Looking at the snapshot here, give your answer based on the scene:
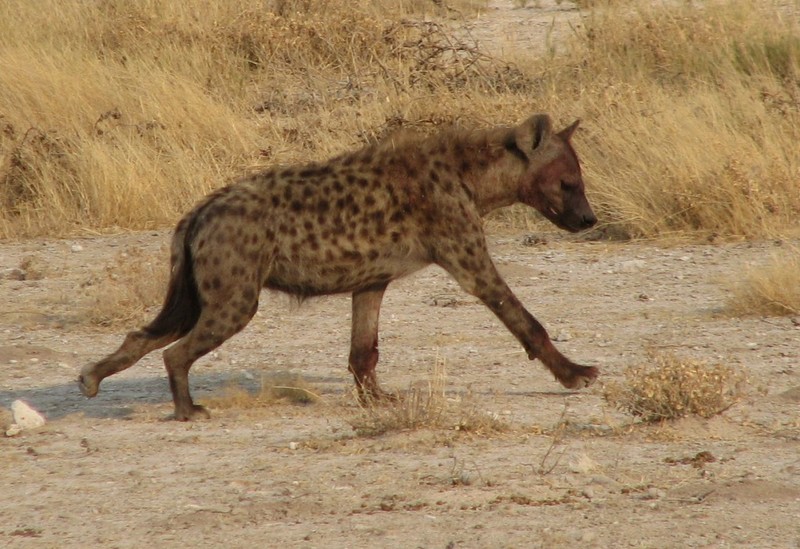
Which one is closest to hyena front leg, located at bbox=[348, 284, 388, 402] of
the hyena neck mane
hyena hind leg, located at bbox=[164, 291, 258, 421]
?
the hyena neck mane

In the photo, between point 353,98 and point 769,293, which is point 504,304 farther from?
point 353,98

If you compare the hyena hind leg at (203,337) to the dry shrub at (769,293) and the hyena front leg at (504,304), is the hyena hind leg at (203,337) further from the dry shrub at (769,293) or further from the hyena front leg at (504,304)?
the dry shrub at (769,293)

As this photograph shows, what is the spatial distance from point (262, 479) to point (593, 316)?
10.8 feet

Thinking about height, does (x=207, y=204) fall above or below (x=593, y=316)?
above

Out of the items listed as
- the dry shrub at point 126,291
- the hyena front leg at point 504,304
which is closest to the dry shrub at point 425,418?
the hyena front leg at point 504,304

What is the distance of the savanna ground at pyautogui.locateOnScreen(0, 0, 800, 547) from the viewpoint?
507cm

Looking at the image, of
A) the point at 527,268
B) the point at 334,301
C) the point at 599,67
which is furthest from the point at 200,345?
the point at 599,67

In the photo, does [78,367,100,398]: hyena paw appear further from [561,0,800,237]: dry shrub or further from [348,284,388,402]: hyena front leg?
[561,0,800,237]: dry shrub

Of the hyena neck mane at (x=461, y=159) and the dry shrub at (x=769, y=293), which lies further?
the dry shrub at (x=769, y=293)

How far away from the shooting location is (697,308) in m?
8.34

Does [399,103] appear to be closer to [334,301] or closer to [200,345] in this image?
[334,301]

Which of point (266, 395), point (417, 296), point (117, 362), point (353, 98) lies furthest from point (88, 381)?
point (353, 98)

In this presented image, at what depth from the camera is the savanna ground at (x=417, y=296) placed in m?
5.07

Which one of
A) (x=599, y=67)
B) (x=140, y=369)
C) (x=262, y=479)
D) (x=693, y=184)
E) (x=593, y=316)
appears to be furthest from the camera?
(x=599, y=67)
